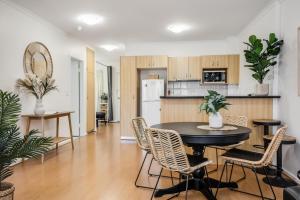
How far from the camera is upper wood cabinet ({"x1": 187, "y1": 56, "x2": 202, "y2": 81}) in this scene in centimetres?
608

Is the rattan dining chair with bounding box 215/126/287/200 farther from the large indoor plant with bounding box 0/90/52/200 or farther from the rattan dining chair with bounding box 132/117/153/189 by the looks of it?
the large indoor plant with bounding box 0/90/52/200

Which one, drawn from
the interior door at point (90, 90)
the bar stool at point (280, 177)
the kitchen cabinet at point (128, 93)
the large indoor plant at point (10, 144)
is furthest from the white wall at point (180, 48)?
the large indoor plant at point (10, 144)

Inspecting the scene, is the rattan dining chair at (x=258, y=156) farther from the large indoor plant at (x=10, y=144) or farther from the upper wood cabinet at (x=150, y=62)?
the upper wood cabinet at (x=150, y=62)

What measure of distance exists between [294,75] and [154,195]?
2.41m

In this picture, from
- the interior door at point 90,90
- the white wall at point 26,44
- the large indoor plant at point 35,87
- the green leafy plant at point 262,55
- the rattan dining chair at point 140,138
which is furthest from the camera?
the interior door at point 90,90

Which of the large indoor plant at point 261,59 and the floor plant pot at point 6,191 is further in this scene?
the large indoor plant at point 261,59

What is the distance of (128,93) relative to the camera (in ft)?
19.4

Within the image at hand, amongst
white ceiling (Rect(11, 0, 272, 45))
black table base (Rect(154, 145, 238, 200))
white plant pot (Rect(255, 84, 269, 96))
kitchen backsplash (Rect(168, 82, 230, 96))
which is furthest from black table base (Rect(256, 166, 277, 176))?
kitchen backsplash (Rect(168, 82, 230, 96))

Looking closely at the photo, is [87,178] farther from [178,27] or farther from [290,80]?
[178,27]

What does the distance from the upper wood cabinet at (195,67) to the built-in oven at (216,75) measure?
0.60 feet

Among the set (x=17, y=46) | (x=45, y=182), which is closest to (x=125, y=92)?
(x=17, y=46)

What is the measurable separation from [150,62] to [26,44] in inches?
111

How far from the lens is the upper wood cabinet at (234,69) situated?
5.91 m

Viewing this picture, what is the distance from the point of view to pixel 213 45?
6387 millimetres
